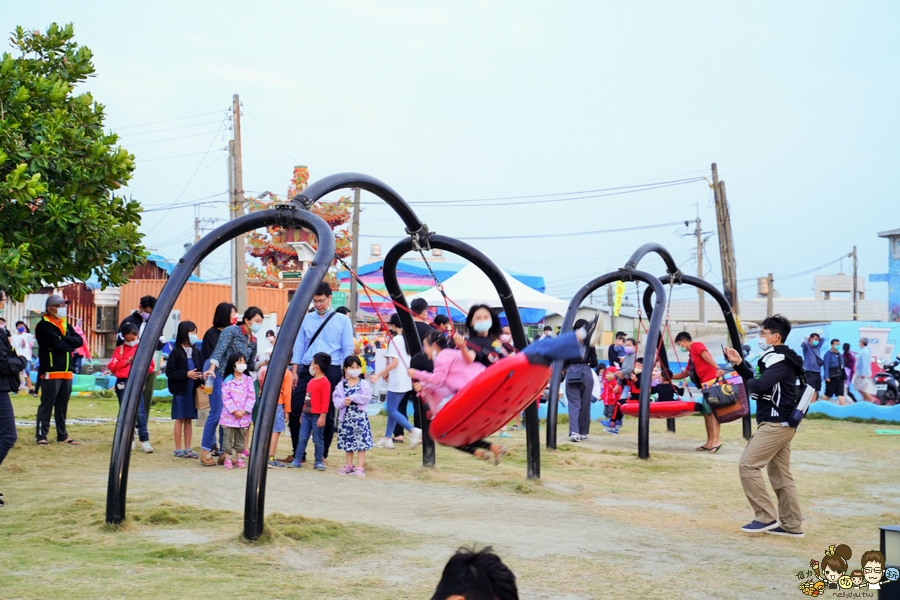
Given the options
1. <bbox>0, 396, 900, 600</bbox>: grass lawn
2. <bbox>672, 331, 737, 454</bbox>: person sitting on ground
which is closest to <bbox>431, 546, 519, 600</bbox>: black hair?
<bbox>0, 396, 900, 600</bbox>: grass lawn

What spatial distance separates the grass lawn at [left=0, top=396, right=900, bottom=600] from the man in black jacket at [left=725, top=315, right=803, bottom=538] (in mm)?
227

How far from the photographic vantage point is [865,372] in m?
21.7

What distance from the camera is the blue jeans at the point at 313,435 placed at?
359 inches

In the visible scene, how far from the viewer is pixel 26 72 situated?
902cm

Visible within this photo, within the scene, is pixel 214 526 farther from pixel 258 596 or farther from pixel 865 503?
pixel 865 503

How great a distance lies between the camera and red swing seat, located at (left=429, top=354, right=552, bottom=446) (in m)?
5.50

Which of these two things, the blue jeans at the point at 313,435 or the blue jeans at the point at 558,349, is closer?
the blue jeans at the point at 558,349

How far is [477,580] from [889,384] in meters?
21.3

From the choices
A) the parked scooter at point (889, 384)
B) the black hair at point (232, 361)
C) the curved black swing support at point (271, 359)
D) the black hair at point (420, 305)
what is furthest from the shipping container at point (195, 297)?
the curved black swing support at point (271, 359)

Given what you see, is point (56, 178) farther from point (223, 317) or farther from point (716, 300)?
point (716, 300)

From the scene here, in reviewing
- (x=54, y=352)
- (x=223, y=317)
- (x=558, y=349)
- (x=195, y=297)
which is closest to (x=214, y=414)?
(x=223, y=317)

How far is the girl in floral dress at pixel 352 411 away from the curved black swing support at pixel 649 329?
2.64 m

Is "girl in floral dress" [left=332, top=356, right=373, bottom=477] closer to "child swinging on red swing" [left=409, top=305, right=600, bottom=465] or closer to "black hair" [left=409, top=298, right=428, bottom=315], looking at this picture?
"black hair" [left=409, top=298, right=428, bottom=315]

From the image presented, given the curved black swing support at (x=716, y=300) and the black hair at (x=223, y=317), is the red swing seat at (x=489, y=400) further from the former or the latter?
the curved black swing support at (x=716, y=300)
